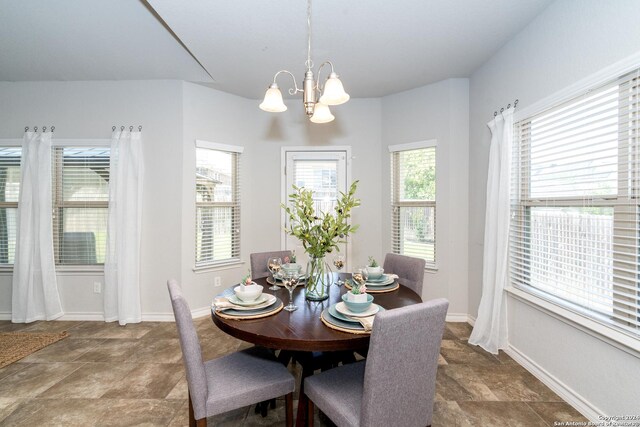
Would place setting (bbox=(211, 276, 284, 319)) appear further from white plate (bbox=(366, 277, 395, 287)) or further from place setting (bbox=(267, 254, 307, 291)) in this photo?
white plate (bbox=(366, 277, 395, 287))

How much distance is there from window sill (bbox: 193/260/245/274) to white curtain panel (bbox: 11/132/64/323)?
1676 millimetres

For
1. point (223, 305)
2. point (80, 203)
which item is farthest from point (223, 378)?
point (80, 203)

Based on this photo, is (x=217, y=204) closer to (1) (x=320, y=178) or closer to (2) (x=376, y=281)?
A: (1) (x=320, y=178)

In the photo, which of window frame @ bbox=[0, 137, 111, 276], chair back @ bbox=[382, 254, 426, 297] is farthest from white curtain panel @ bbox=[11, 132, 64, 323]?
chair back @ bbox=[382, 254, 426, 297]

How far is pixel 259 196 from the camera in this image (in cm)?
415

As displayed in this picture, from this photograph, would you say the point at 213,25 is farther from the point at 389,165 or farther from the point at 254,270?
the point at 389,165

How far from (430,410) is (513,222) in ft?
6.41

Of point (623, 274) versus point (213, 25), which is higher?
point (213, 25)

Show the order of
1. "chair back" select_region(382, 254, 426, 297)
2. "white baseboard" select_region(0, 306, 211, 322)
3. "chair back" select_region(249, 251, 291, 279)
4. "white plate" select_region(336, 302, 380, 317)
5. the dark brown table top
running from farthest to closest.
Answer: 1. "white baseboard" select_region(0, 306, 211, 322)
2. "chair back" select_region(249, 251, 291, 279)
3. "chair back" select_region(382, 254, 426, 297)
4. "white plate" select_region(336, 302, 380, 317)
5. the dark brown table top

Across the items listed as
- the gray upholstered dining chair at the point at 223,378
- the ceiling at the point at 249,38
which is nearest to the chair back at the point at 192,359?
the gray upholstered dining chair at the point at 223,378

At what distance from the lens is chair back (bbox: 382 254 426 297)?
2.41 m

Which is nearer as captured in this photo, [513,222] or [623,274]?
[623,274]

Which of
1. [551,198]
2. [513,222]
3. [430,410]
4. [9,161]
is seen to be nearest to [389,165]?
[513,222]

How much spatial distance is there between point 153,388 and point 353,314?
1.75 metres
